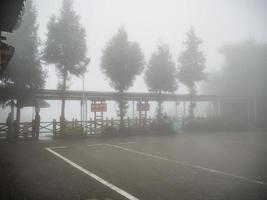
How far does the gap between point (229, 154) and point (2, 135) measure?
16375mm

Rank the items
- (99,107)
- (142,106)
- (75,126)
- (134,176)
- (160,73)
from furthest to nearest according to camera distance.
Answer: (160,73) → (142,106) → (99,107) → (75,126) → (134,176)

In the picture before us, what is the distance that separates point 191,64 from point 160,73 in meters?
4.40

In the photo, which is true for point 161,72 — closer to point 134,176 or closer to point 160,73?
point 160,73

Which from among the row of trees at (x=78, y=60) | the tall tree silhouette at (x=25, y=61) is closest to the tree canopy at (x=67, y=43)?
the row of trees at (x=78, y=60)

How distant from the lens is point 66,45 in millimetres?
26266

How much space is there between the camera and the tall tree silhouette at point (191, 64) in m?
34.1

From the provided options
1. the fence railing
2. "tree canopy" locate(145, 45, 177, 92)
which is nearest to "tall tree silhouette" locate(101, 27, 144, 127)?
the fence railing

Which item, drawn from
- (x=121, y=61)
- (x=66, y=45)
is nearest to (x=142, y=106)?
(x=121, y=61)

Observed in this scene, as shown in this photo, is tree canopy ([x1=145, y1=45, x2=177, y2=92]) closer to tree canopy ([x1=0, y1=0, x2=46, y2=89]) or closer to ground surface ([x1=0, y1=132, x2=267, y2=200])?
tree canopy ([x1=0, y1=0, x2=46, y2=89])

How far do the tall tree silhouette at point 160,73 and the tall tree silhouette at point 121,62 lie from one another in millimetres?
2742

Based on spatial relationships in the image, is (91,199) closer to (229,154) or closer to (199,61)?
(229,154)

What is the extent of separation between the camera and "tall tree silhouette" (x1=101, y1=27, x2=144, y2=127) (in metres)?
29.7

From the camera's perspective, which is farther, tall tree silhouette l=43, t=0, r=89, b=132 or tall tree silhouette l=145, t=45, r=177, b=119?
tall tree silhouette l=145, t=45, r=177, b=119

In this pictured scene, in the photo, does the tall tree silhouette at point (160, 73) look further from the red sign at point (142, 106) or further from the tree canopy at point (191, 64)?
the red sign at point (142, 106)
